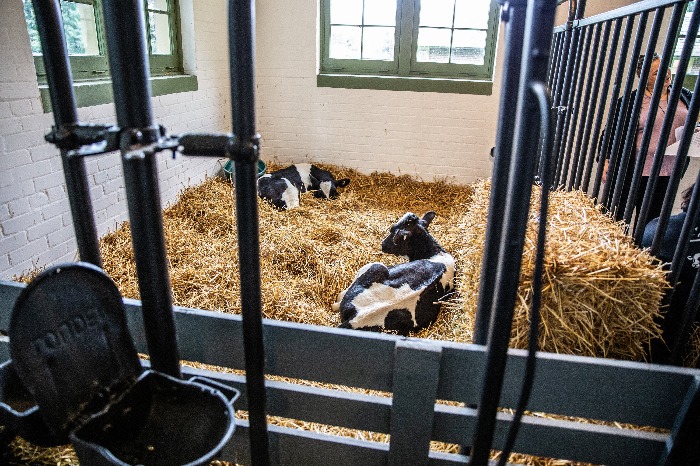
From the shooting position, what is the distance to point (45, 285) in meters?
0.88

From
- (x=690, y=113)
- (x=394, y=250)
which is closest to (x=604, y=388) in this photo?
(x=690, y=113)

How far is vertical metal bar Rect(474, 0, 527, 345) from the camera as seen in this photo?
3.07 feet

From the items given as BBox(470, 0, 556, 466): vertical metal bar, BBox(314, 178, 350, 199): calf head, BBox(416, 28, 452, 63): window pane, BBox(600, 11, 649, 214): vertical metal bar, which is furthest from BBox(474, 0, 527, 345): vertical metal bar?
BBox(416, 28, 452, 63): window pane

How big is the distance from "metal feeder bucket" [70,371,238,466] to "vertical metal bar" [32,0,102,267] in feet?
1.40

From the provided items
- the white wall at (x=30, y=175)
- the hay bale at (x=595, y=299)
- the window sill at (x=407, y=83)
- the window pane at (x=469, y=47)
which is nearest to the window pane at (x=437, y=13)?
the window pane at (x=469, y=47)

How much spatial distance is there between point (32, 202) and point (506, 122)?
9.25ft

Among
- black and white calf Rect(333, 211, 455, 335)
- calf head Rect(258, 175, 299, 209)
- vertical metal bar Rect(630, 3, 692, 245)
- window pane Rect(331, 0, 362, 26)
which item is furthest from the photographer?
window pane Rect(331, 0, 362, 26)

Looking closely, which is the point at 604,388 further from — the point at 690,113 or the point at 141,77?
the point at 141,77

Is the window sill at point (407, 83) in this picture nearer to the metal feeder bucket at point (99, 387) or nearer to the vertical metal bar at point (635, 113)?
the vertical metal bar at point (635, 113)

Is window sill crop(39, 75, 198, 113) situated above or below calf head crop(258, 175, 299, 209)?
above

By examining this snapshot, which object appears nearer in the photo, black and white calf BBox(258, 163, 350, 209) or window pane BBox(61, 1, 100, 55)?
window pane BBox(61, 1, 100, 55)

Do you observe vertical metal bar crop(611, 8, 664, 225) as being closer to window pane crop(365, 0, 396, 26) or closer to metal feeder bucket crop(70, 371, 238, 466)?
metal feeder bucket crop(70, 371, 238, 466)

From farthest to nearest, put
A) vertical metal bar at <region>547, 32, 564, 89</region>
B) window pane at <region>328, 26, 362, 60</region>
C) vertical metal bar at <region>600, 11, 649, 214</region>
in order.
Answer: window pane at <region>328, 26, 362, 60</region>
vertical metal bar at <region>547, 32, 564, 89</region>
vertical metal bar at <region>600, 11, 649, 214</region>

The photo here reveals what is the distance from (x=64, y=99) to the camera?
108 cm
